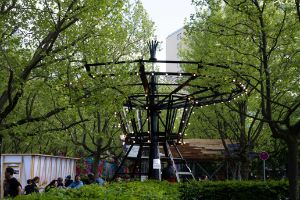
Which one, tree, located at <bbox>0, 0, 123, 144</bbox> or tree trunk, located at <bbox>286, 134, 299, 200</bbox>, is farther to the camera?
tree, located at <bbox>0, 0, 123, 144</bbox>

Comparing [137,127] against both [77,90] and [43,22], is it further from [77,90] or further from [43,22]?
[43,22]

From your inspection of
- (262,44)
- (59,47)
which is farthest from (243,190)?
(59,47)

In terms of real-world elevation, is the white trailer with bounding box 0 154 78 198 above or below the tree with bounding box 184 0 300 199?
below

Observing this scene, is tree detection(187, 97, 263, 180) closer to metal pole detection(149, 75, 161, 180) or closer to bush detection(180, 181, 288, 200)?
metal pole detection(149, 75, 161, 180)

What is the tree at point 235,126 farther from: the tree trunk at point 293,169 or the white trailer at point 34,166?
the tree trunk at point 293,169

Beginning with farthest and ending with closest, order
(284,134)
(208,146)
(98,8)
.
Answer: (208,146), (98,8), (284,134)

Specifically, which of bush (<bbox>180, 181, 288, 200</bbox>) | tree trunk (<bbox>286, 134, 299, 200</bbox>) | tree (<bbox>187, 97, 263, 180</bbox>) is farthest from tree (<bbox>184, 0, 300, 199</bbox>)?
tree (<bbox>187, 97, 263, 180</bbox>)

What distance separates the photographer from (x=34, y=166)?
18.3m

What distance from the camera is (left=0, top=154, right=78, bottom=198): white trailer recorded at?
17.7 metres

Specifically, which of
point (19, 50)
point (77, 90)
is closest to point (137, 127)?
point (77, 90)

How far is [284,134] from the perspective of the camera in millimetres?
11602

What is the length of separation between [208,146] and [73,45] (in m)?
20.1

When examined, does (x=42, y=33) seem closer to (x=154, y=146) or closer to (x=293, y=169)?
(x=154, y=146)

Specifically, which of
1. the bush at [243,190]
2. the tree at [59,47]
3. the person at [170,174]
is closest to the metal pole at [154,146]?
the person at [170,174]
